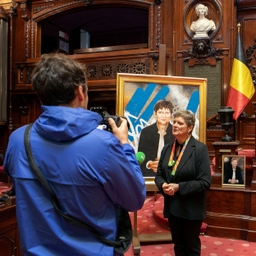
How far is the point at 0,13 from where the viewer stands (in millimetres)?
6371

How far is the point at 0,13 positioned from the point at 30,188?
6.34 m

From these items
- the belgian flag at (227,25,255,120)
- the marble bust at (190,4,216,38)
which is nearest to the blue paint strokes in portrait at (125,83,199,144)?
the belgian flag at (227,25,255,120)

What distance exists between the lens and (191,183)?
7.20 feet

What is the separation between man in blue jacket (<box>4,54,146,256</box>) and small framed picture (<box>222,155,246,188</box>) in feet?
8.65

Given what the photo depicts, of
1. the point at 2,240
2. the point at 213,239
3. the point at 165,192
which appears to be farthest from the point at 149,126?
the point at 2,240

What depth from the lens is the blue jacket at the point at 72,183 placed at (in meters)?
0.93

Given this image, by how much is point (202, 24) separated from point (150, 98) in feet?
8.43

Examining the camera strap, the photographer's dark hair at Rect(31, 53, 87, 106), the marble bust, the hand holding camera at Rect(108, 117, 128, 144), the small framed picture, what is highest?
→ the marble bust

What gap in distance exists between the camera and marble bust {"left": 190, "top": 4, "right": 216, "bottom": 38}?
5102 mm

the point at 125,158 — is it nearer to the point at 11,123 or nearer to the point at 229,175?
the point at 229,175

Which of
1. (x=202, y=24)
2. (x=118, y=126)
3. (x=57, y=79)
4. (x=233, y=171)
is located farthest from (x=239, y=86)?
(x=57, y=79)

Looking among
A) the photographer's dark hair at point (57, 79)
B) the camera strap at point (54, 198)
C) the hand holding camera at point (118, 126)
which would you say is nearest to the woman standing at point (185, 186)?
the hand holding camera at point (118, 126)

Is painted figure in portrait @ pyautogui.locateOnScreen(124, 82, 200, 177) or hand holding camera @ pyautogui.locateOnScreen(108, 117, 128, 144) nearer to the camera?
hand holding camera @ pyautogui.locateOnScreen(108, 117, 128, 144)

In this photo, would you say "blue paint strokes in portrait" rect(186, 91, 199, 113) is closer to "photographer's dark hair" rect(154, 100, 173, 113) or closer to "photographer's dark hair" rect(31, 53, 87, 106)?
"photographer's dark hair" rect(154, 100, 173, 113)
